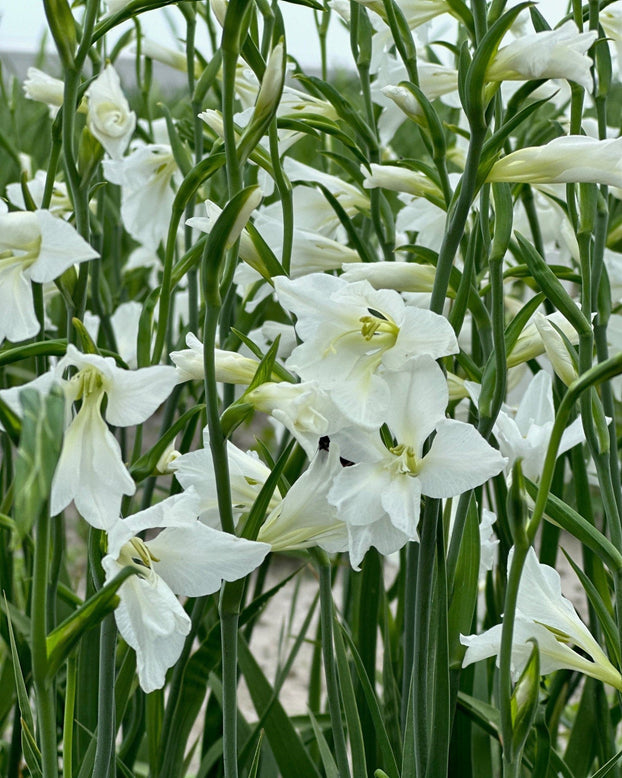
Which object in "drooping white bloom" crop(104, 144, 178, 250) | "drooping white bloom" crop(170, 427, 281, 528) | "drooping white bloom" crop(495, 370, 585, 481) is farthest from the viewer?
"drooping white bloom" crop(104, 144, 178, 250)

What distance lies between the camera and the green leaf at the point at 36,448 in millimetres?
327

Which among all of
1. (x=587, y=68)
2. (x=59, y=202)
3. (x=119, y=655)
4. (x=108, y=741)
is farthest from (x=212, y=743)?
(x=587, y=68)

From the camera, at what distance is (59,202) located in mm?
1017

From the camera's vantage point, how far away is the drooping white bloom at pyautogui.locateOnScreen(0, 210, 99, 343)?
431 mm

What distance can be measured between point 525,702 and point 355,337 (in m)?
0.19

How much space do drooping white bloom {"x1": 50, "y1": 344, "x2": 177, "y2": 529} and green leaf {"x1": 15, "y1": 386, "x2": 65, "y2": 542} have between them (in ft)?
0.32

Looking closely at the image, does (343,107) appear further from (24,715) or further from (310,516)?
(24,715)

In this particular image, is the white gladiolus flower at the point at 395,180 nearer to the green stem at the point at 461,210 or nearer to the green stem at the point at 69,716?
the green stem at the point at 461,210

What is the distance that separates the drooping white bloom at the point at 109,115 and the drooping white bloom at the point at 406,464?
36 cm

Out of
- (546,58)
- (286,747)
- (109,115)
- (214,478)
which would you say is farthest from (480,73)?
(286,747)

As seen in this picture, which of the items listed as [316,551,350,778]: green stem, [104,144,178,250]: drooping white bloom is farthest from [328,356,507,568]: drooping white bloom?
[104,144,178,250]: drooping white bloom

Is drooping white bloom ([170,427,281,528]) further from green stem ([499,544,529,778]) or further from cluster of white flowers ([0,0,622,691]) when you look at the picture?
green stem ([499,544,529,778])

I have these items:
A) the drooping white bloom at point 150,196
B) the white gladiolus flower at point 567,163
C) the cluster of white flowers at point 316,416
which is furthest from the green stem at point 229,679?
the drooping white bloom at point 150,196

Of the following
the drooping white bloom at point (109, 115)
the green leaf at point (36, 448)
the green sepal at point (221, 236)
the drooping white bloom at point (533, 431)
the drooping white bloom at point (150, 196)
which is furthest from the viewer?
the drooping white bloom at point (150, 196)
